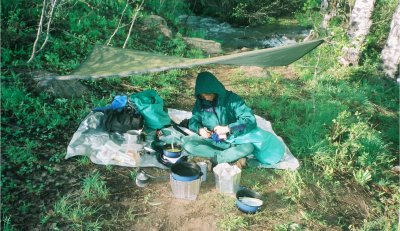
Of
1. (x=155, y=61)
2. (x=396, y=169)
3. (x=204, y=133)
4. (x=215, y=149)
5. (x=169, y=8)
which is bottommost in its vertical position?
(x=396, y=169)

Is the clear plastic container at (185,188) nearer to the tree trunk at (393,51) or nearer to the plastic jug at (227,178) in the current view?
the plastic jug at (227,178)

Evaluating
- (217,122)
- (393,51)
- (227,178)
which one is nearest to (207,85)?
(217,122)

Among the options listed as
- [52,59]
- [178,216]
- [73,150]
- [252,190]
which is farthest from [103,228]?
[52,59]

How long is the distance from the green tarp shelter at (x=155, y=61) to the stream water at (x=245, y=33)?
540 cm

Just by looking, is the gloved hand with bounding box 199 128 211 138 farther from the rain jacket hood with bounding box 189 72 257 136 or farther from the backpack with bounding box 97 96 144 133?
the backpack with bounding box 97 96 144 133

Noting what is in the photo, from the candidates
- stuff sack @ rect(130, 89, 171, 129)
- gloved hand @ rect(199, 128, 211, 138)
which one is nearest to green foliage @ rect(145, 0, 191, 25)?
stuff sack @ rect(130, 89, 171, 129)

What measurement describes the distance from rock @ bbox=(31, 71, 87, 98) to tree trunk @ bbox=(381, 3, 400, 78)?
5355mm

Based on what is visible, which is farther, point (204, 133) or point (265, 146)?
point (204, 133)

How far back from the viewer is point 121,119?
384cm

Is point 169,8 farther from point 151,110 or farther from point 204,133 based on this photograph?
point 204,133

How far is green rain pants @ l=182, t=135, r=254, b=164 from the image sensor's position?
351 cm

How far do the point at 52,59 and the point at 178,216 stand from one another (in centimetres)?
357

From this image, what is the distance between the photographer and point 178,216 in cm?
293

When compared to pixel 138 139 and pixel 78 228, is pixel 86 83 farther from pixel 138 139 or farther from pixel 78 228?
pixel 78 228
